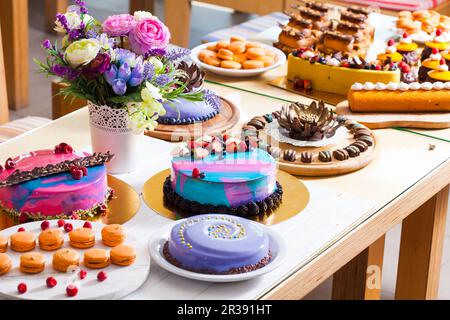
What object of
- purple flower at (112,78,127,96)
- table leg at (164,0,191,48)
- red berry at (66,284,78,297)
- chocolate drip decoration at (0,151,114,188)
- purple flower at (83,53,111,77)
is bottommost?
table leg at (164,0,191,48)

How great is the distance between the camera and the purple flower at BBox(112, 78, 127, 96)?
176 cm

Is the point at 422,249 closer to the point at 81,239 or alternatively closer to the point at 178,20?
the point at 81,239

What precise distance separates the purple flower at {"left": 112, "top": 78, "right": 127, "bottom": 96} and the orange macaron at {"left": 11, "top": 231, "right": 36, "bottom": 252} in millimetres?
375

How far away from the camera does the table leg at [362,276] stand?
232 centimetres

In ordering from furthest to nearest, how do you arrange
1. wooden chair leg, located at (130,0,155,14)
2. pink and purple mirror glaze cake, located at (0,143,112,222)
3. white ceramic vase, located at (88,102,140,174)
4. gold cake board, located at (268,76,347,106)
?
1. wooden chair leg, located at (130,0,155,14)
2. gold cake board, located at (268,76,347,106)
3. white ceramic vase, located at (88,102,140,174)
4. pink and purple mirror glaze cake, located at (0,143,112,222)

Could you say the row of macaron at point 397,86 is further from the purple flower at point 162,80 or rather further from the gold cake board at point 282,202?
the purple flower at point 162,80

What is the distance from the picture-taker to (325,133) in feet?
6.85

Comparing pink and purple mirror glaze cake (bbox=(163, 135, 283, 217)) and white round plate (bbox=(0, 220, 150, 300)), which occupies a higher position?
pink and purple mirror glaze cake (bbox=(163, 135, 283, 217))

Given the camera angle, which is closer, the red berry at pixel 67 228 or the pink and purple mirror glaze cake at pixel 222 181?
the red berry at pixel 67 228

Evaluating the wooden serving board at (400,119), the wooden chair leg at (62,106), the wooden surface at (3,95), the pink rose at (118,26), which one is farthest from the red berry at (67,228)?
the wooden chair leg at (62,106)

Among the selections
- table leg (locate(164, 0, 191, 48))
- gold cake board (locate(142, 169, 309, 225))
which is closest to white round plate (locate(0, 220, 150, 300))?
gold cake board (locate(142, 169, 309, 225))

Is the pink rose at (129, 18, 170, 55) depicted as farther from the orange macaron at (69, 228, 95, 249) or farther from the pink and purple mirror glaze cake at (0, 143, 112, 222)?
the orange macaron at (69, 228, 95, 249)

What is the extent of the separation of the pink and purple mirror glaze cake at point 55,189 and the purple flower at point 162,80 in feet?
0.59

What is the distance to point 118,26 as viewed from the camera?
6.12 ft
